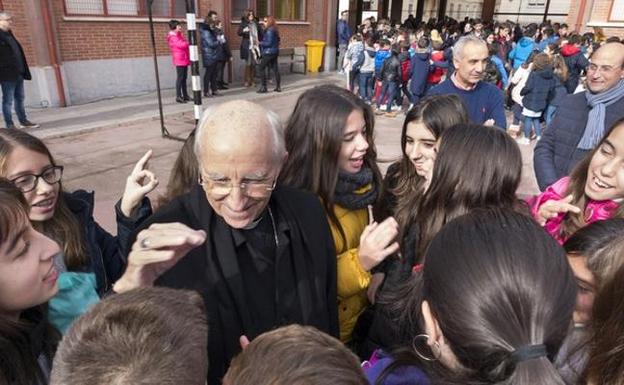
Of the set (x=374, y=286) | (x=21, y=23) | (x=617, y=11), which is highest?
(x=617, y=11)

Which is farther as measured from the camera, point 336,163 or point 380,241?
point 336,163

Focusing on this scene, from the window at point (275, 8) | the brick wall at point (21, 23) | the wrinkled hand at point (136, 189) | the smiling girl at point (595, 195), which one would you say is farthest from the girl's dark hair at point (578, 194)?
the window at point (275, 8)

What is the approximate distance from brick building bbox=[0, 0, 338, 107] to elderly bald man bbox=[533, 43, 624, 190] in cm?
890

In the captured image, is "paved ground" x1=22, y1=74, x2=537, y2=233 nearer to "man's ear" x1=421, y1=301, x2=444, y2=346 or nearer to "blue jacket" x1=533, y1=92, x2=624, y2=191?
"blue jacket" x1=533, y1=92, x2=624, y2=191

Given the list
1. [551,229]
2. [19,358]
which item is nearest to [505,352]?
[19,358]

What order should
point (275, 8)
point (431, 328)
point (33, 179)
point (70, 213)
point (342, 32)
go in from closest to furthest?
point (431, 328), point (33, 179), point (70, 213), point (275, 8), point (342, 32)

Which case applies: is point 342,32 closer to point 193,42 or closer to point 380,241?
point 193,42

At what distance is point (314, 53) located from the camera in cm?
1526

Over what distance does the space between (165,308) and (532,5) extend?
3962cm

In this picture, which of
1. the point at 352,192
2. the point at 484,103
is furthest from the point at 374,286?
the point at 484,103

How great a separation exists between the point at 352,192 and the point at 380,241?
21.0 inches

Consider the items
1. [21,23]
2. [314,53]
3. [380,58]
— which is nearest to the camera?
[21,23]

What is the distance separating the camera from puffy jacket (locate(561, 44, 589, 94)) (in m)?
8.77

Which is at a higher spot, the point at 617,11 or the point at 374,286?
the point at 617,11
